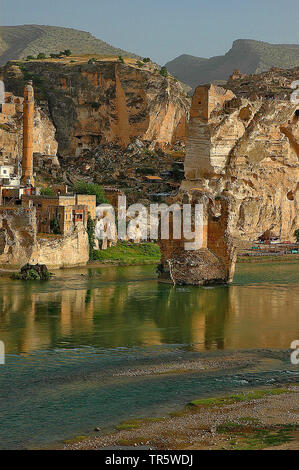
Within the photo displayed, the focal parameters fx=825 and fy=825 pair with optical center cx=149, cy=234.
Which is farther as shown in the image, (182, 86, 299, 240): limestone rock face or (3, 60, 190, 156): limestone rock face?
(3, 60, 190, 156): limestone rock face

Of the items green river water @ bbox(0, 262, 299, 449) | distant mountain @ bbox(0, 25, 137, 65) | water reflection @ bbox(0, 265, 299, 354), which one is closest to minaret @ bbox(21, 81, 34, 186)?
water reflection @ bbox(0, 265, 299, 354)

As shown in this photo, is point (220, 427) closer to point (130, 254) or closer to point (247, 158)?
point (130, 254)

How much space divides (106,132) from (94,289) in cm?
3467

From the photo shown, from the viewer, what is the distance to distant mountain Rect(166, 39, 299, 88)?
128m

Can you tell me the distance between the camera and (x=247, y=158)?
58750mm

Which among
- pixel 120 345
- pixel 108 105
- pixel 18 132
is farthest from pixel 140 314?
pixel 108 105

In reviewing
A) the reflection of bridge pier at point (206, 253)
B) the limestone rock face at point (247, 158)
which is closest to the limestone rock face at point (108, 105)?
the limestone rock face at point (247, 158)

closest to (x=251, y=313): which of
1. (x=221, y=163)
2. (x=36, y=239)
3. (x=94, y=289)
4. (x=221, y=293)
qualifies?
(x=221, y=293)

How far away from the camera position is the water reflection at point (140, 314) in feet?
76.0

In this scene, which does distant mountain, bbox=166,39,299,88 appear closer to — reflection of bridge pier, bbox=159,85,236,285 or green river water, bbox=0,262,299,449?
reflection of bridge pier, bbox=159,85,236,285

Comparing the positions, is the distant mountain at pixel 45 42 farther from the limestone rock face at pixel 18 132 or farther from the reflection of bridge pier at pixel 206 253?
the reflection of bridge pier at pixel 206 253

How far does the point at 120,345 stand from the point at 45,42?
82.4 meters

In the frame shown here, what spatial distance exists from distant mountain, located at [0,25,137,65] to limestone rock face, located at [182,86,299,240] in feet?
125
